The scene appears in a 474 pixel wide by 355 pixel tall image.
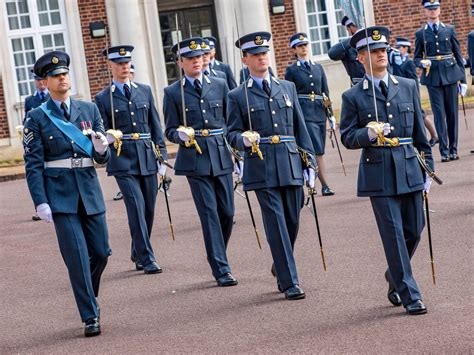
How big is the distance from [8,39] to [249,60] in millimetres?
17016

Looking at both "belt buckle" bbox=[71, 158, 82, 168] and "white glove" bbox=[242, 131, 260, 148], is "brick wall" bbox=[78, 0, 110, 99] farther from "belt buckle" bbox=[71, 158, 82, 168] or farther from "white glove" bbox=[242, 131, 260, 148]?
"belt buckle" bbox=[71, 158, 82, 168]

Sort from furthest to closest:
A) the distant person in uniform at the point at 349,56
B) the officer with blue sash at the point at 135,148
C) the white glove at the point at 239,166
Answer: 1. the distant person in uniform at the point at 349,56
2. the officer with blue sash at the point at 135,148
3. the white glove at the point at 239,166

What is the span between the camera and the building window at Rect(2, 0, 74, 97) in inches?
1034

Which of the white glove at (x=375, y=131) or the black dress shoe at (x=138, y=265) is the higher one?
the white glove at (x=375, y=131)

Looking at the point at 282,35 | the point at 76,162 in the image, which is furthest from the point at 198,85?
the point at 282,35

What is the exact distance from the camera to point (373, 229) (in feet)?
40.2

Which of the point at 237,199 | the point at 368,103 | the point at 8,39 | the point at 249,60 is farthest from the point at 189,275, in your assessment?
the point at 8,39

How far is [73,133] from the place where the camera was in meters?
9.09

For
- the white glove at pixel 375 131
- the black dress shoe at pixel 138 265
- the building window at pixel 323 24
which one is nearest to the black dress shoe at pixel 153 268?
the black dress shoe at pixel 138 265

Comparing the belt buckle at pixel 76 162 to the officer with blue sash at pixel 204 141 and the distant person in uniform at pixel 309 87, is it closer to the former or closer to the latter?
the officer with blue sash at pixel 204 141

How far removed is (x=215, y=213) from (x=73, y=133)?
76.8 inches

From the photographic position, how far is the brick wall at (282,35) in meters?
26.9

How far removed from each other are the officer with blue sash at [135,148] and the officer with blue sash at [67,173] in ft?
7.39

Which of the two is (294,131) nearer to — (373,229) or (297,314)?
(297,314)
